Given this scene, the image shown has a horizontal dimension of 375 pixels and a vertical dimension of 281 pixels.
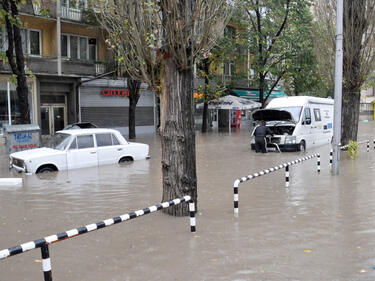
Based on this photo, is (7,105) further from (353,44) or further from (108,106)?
(353,44)

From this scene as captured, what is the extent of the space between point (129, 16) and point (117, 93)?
22.3 metres

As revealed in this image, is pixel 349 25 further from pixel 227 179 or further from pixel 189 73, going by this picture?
pixel 189 73

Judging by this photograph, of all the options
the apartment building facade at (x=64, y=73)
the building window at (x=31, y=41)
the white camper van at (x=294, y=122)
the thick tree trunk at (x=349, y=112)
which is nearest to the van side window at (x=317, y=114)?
the white camper van at (x=294, y=122)

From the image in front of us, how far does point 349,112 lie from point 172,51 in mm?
11333

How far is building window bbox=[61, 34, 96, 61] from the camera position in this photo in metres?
25.7

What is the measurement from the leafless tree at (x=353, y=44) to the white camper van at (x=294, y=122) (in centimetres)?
258

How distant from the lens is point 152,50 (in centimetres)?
633

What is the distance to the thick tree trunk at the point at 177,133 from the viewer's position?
653cm

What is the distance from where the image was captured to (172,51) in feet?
20.4

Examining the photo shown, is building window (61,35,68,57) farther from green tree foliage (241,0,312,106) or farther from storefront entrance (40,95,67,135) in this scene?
green tree foliage (241,0,312,106)

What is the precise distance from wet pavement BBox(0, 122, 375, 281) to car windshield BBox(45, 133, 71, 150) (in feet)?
3.42

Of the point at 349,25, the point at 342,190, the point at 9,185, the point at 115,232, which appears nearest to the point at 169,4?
the point at 115,232

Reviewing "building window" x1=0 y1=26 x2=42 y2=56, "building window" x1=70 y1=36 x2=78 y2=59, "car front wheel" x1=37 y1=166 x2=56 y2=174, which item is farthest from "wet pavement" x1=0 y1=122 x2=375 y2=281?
"building window" x1=70 y1=36 x2=78 y2=59

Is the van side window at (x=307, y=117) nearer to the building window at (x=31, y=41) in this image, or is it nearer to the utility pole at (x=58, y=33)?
the utility pole at (x=58, y=33)
